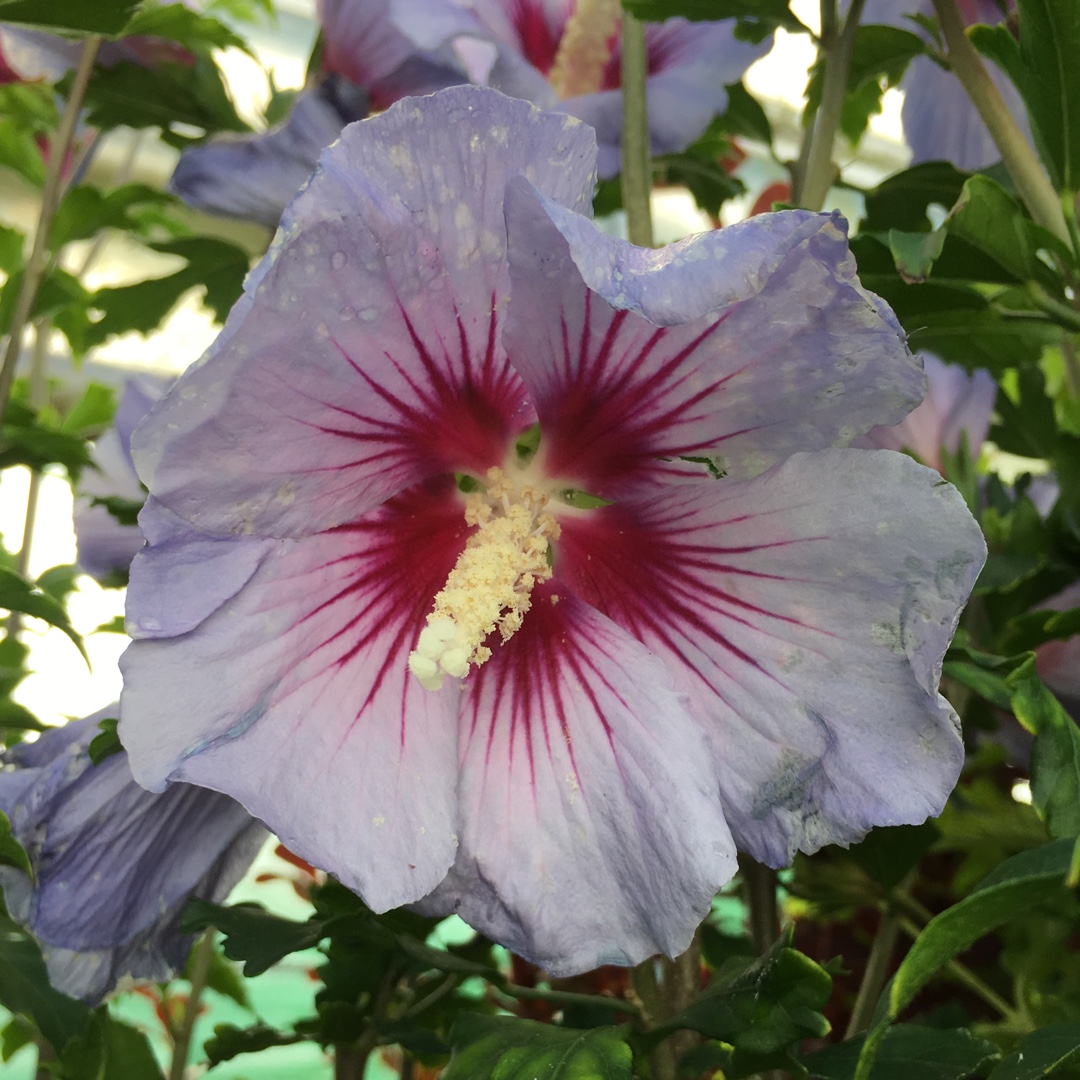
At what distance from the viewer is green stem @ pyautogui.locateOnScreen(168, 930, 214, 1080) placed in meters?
0.75

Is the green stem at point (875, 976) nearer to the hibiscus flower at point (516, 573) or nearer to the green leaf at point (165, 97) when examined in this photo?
the hibiscus flower at point (516, 573)

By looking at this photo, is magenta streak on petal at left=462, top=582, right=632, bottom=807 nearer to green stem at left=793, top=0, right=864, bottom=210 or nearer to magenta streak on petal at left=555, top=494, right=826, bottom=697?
magenta streak on petal at left=555, top=494, right=826, bottom=697

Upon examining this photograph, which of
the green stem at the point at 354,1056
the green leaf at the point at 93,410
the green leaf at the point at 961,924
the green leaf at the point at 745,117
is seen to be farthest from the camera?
the green leaf at the point at 93,410

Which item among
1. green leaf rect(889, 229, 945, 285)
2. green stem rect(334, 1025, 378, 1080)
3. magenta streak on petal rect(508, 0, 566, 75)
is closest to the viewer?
green leaf rect(889, 229, 945, 285)

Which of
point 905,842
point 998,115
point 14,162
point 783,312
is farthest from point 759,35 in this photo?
point 14,162

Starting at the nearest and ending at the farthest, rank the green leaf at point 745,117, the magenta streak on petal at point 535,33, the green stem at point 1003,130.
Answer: the green stem at point 1003,130
the magenta streak on petal at point 535,33
the green leaf at point 745,117

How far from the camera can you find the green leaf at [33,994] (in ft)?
A: 1.72

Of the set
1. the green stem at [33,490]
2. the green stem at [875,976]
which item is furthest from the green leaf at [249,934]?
the green stem at [33,490]

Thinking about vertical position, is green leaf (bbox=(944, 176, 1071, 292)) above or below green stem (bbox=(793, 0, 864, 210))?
below

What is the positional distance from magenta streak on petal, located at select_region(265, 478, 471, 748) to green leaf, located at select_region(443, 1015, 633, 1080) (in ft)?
0.42

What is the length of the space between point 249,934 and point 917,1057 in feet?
0.98

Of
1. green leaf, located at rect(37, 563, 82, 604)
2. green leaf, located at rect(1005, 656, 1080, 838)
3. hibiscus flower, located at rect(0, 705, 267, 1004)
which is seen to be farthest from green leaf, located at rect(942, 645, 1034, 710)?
green leaf, located at rect(37, 563, 82, 604)

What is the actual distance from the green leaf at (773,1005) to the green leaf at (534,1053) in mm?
42

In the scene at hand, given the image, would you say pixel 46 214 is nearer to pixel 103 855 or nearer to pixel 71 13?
pixel 71 13
